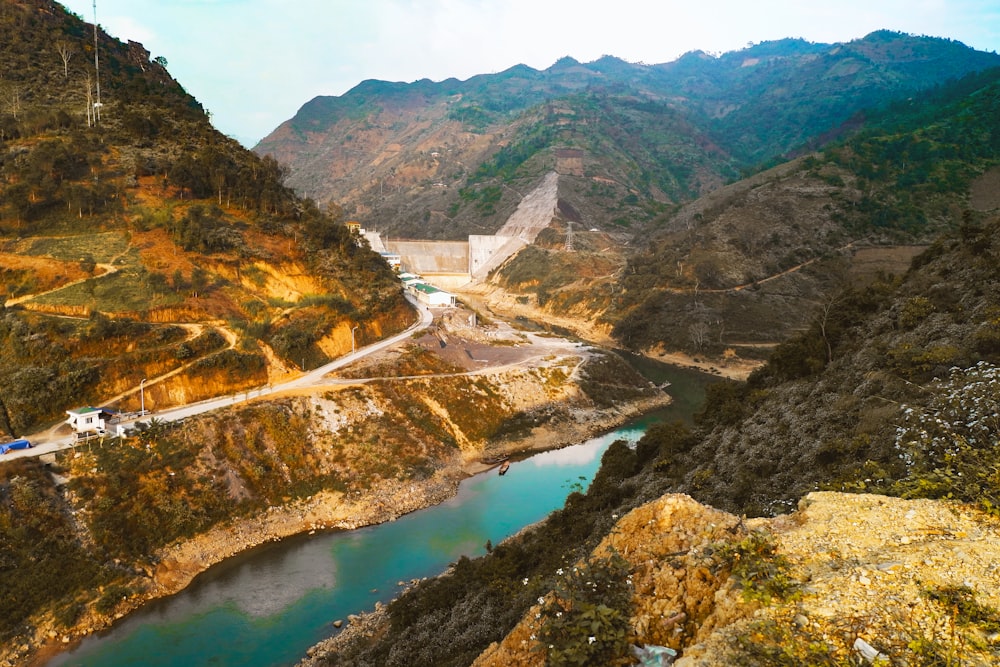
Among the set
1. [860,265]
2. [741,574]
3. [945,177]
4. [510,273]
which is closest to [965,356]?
[741,574]

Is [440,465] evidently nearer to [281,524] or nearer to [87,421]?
[281,524]

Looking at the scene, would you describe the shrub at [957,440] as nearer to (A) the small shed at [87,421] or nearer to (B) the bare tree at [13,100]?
(A) the small shed at [87,421]

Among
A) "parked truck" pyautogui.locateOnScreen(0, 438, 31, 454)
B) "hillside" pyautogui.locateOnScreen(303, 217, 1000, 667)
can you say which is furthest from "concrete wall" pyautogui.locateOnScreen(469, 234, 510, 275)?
"parked truck" pyautogui.locateOnScreen(0, 438, 31, 454)

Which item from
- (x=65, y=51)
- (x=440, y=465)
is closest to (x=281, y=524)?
(x=440, y=465)

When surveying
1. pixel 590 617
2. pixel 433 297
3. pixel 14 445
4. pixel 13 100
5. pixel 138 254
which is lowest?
pixel 14 445

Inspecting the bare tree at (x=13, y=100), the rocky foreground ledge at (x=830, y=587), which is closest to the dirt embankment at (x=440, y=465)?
the rocky foreground ledge at (x=830, y=587)
